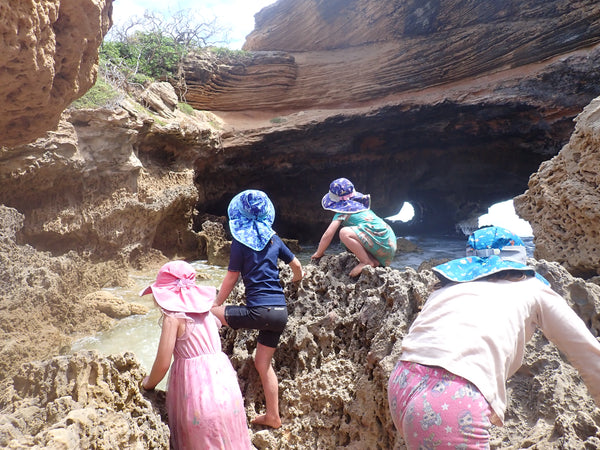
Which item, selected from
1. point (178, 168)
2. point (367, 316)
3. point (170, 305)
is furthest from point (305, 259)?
point (170, 305)

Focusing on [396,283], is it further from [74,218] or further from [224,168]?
[224,168]

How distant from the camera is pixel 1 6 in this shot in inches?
71.6

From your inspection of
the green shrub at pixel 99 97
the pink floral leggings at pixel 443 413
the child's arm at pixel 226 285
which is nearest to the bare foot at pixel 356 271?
the child's arm at pixel 226 285

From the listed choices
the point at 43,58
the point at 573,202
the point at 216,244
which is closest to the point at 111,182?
the point at 216,244

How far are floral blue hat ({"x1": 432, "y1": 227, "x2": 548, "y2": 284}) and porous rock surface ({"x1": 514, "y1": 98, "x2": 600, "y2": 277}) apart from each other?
10.9 ft

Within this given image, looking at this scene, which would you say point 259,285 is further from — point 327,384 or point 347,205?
point 347,205

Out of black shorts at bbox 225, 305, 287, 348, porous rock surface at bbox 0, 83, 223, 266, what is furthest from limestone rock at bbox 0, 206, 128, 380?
black shorts at bbox 225, 305, 287, 348

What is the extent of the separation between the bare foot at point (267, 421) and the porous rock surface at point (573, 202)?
12.2 feet

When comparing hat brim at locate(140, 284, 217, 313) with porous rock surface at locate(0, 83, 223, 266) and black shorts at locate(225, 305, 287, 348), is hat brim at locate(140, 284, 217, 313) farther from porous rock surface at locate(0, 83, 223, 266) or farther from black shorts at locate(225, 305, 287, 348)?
porous rock surface at locate(0, 83, 223, 266)

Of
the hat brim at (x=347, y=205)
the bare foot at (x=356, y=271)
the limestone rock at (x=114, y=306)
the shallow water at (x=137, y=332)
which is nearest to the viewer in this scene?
the bare foot at (x=356, y=271)

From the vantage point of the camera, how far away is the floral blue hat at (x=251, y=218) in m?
2.57

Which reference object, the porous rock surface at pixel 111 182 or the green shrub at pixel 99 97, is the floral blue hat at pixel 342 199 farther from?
the green shrub at pixel 99 97

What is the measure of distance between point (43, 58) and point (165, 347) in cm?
168

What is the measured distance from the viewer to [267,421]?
2350mm
